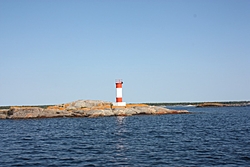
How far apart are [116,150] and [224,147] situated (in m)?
8.42

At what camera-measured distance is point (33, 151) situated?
23.0 m

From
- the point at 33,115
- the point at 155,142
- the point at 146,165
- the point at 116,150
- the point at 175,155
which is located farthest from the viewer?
the point at 33,115

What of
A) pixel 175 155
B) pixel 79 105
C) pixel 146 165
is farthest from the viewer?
pixel 79 105

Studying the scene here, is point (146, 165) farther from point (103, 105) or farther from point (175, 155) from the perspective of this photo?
point (103, 105)

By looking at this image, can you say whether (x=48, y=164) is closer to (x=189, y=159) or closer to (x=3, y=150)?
(x=3, y=150)

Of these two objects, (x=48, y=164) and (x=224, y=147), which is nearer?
(x=48, y=164)

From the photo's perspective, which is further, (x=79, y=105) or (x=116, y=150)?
(x=79, y=105)

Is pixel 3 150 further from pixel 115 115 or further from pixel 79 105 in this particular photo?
pixel 79 105

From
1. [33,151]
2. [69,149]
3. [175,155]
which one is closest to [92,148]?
[69,149]

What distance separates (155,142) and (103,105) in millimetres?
48053

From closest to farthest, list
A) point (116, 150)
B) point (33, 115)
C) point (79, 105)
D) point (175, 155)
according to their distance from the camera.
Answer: point (175, 155) → point (116, 150) → point (33, 115) → point (79, 105)

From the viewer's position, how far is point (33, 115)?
63.3m

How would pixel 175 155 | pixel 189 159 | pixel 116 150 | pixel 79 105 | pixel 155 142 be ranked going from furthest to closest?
pixel 79 105, pixel 155 142, pixel 116 150, pixel 175 155, pixel 189 159

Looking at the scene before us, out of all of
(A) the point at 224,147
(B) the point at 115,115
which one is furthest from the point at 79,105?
(A) the point at 224,147
